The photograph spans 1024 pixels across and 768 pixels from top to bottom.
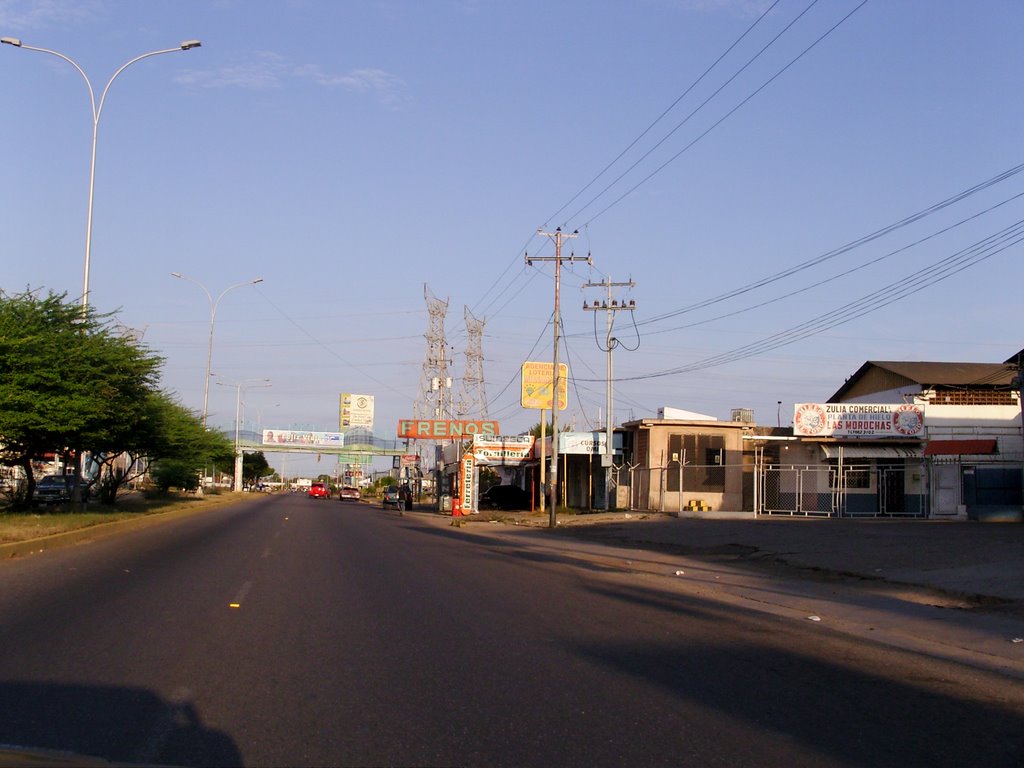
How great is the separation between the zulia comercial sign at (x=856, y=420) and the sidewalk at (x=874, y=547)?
9314 millimetres

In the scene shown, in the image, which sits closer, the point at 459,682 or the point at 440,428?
the point at 459,682

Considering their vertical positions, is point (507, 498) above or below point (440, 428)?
below

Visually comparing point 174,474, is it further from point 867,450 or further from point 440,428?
point 867,450

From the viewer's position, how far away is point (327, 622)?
1145 cm

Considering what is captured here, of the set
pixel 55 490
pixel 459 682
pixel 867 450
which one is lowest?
pixel 459 682

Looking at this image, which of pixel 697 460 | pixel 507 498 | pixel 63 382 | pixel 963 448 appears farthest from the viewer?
pixel 507 498

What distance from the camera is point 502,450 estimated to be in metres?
55.8

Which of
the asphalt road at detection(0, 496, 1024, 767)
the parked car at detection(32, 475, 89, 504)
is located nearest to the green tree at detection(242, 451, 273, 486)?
the parked car at detection(32, 475, 89, 504)

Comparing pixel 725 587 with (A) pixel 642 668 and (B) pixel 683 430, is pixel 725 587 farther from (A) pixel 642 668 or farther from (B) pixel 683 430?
(B) pixel 683 430

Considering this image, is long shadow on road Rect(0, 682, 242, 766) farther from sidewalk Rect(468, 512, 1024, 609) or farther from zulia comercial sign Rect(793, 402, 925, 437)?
zulia comercial sign Rect(793, 402, 925, 437)

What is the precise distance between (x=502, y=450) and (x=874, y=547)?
118 feet

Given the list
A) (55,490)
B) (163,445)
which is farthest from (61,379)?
(55,490)

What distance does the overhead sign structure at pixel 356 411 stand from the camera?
9994 centimetres

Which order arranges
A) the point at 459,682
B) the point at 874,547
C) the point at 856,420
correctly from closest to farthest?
the point at 459,682 < the point at 874,547 < the point at 856,420
